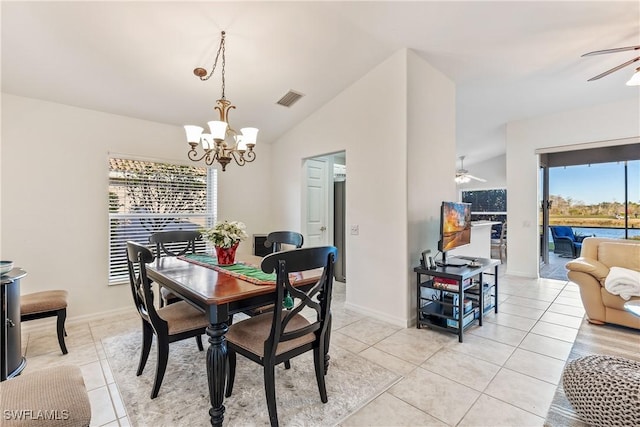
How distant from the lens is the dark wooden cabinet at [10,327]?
6.35ft

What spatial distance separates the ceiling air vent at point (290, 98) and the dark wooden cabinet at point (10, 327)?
303 cm

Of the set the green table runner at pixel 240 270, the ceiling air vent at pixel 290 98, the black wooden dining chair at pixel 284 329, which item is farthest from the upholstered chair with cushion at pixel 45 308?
the ceiling air vent at pixel 290 98

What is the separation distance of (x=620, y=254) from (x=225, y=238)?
4261 mm

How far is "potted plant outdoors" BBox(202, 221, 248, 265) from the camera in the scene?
244cm

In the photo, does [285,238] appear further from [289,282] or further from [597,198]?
[597,198]

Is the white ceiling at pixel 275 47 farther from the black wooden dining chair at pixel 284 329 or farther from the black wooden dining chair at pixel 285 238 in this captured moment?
the black wooden dining chair at pixel 284 329

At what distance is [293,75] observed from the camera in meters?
3.30

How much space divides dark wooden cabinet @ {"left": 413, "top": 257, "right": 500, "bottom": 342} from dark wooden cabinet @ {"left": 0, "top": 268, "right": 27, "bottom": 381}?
332 cm

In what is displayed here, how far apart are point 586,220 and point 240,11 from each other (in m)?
7.21

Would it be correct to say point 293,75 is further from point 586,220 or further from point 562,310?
point 586,220

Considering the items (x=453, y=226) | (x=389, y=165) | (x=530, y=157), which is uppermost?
(x=530, y=157)

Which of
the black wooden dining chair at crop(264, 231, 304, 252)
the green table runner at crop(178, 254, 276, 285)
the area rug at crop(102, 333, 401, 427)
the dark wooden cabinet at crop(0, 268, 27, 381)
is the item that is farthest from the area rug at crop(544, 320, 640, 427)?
the dark wooden cabinet at crop(0, 268, 27, 381)

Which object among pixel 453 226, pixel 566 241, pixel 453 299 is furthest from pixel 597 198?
pixel 453 299

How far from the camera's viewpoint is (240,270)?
2305 mm
